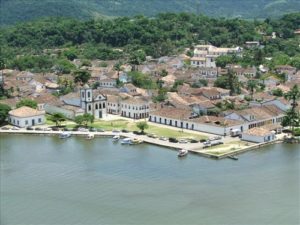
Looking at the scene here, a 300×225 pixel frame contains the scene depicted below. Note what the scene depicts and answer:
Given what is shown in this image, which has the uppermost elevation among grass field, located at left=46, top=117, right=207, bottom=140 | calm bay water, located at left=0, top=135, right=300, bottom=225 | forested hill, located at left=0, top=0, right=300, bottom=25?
forested hill, located at left=0, top=0, right=300, bottom=25

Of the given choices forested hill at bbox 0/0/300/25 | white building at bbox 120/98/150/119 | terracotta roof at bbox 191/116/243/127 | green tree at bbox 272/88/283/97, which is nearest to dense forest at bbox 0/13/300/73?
green tree at bbox 272/88/283/97

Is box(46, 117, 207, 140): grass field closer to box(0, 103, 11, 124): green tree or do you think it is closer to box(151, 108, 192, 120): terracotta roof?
A: box(151, 108, 192, 120): terracotta roof

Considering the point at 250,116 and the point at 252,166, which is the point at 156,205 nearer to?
the point at 252,166

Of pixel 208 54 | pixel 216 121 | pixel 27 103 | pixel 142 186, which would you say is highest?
pixel 208 54

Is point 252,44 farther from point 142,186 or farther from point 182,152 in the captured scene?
point 142,186

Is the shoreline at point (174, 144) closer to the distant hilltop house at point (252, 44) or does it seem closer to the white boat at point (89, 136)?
the white boat at point (89, 136)

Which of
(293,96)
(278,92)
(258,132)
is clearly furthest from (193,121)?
(278,92)

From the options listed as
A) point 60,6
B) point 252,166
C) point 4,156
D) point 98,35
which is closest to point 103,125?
point 4,156
